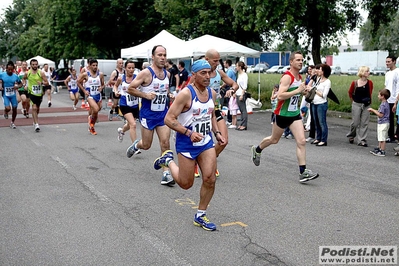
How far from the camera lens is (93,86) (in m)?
12.7

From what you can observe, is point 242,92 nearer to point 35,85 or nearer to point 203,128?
point 35,85

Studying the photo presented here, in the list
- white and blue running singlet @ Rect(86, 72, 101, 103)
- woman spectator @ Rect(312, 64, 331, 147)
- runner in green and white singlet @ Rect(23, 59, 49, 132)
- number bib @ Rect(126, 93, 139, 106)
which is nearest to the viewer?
number bib @ Rect(126, 93, 139, 106)

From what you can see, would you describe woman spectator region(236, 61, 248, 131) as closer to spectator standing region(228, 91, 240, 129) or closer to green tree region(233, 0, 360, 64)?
spectator standing region(228, 91, 240, 129)

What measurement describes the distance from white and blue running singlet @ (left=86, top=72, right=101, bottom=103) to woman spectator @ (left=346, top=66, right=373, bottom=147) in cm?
627

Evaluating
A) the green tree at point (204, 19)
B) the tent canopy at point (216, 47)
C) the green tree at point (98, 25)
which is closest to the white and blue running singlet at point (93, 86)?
the tent canopy at point (216, 47)

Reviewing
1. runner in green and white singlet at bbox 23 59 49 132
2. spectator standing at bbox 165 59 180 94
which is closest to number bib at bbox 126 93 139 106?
runner in green and white singlet at bbox 23 59 49 132

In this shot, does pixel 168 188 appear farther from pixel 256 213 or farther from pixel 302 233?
pixel 302 233

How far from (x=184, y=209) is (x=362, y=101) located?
6334mm

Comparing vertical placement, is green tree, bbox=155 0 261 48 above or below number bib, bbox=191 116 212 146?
above

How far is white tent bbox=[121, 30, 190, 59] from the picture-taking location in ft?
63.7

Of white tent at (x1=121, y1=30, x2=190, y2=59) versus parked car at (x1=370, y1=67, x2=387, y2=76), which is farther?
parked car at (x1=370, y1=67, x2=387, y2=76)

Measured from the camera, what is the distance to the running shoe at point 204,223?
5344 millimetres

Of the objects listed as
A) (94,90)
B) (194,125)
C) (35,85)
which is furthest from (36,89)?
(194,125)

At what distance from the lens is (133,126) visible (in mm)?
9898
